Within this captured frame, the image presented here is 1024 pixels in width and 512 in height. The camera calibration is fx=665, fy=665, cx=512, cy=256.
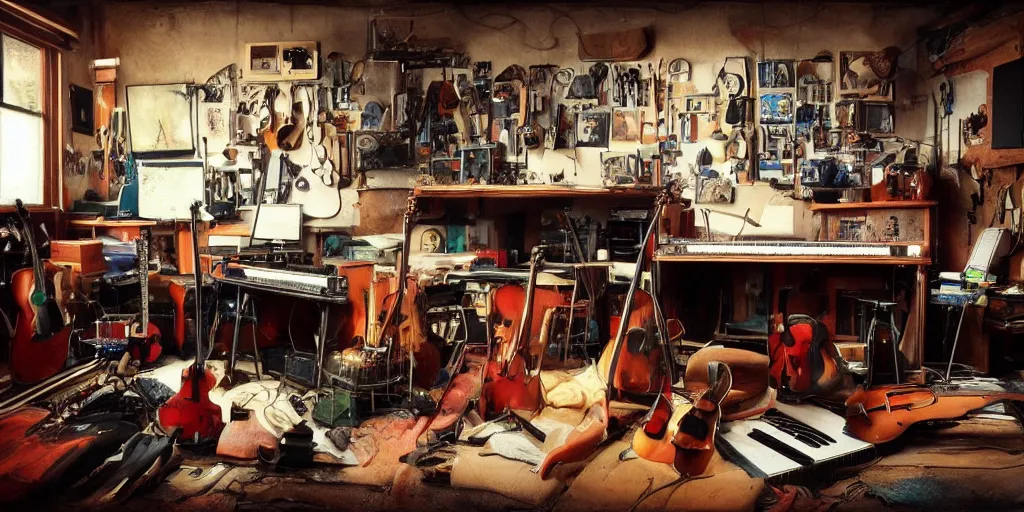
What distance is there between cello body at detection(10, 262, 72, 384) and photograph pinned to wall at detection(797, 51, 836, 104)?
12.4 ft

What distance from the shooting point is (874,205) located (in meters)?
3.23

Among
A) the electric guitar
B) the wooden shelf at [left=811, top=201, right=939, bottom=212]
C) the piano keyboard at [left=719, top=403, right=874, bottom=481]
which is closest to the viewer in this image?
the piano keyboard at [left=719, top=403, right=874, bottom=481]

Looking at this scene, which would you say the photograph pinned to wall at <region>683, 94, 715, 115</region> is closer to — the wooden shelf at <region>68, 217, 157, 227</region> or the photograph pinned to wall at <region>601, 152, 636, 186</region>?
the photograph pinned to wall at <region>601, 152, 636, 186</region>

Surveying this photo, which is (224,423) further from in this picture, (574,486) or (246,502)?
(574,486)

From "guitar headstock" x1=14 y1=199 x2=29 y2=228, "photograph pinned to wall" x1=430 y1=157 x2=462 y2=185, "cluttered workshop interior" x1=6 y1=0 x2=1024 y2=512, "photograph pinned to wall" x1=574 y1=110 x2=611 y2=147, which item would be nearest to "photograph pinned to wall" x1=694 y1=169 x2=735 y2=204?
"cluttered workshop interior" x1=6 y1=0 x2=1024 y2=512

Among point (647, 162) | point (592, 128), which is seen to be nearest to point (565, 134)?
point (592, 128)

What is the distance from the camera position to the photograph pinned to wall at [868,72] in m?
3.21

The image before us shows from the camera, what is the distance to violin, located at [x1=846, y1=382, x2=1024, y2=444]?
3.19m

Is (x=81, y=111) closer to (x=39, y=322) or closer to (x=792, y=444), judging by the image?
(x=39, y=322)

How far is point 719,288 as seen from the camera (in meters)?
3.39

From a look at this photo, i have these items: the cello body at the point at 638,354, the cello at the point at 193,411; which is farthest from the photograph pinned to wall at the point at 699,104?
the cello at the point at 193,411

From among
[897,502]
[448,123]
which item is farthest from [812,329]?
[448,123]

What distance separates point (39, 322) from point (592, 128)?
2.95m

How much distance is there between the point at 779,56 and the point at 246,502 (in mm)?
3355
